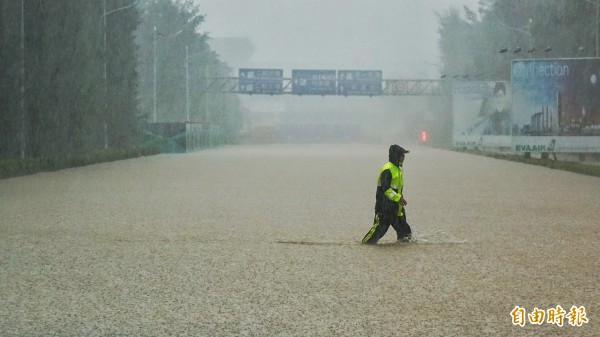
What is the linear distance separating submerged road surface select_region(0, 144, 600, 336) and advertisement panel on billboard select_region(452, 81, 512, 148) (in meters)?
37.2

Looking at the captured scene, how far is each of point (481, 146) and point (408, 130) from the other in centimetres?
8988

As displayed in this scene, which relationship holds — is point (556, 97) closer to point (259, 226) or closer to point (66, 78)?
point (66, 78)

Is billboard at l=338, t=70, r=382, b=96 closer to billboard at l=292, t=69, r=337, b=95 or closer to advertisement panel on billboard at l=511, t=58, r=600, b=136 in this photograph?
billboard at l=292, t=69, r=337, b=95

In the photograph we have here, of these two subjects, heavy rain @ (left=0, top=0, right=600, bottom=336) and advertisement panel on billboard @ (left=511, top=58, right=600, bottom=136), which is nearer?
heavy rain @ (left=0, top=0, right=600, bottom=336)

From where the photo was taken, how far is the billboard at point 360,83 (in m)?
91.4

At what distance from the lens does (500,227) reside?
16234mm

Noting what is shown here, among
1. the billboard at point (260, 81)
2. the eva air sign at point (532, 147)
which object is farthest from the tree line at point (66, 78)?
the billboard at point (260, 81)

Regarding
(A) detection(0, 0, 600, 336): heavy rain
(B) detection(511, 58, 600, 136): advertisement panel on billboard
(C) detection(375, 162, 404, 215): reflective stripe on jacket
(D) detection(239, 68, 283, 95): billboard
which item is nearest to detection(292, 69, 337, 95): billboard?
(D) detection(239, 68, 283, 95): billboard

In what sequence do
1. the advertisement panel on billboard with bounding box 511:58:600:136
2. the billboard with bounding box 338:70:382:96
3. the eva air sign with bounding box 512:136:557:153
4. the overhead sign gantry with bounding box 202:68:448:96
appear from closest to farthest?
the advertisement panel on billboard with bounding box 511:58:600:136
the eva air sign with bounding box 512:136:557:153
the overhead sign gantry with bounding box 202:68:448:96
the billboard with bounding box 338:70:382:96

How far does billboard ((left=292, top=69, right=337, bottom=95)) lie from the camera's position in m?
91.8

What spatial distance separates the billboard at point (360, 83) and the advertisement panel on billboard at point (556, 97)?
5038 centimetres

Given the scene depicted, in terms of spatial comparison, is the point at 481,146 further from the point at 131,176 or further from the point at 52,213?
the point at 52,213

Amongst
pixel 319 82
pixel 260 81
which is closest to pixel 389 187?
pixel 260 81

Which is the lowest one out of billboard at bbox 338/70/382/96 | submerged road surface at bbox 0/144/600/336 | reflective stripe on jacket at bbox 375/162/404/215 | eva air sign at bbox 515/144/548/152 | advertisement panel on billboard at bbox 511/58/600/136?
submerged road surface at bbox 0/144/600/336
